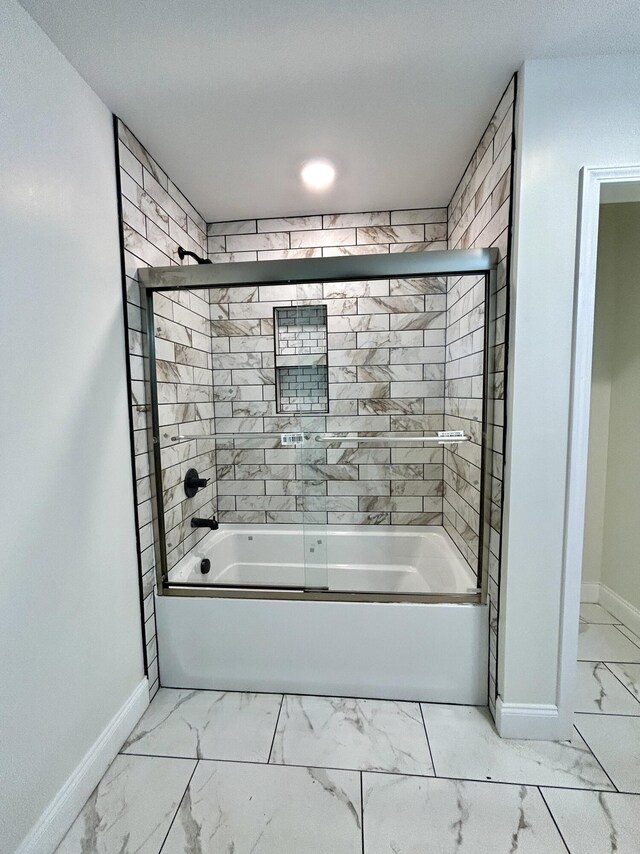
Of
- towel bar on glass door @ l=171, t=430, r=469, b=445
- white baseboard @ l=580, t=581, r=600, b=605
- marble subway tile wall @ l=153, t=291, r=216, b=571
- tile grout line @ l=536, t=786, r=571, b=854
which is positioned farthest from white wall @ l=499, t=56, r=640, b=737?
marble subway tile wall @ l=153, t=291, r=216, b=571

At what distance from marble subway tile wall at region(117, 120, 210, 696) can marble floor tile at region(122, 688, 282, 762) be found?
15cm

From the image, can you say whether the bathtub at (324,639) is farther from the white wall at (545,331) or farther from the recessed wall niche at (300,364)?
the recessed wall niche at (300,364)

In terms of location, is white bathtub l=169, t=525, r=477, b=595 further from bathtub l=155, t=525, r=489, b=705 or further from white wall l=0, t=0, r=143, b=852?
white wall l=0, t=0, r=143, b=852

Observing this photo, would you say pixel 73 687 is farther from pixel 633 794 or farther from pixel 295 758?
pixel 633 794

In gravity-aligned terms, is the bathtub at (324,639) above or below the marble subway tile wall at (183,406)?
below

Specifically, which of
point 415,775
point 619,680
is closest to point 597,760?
point 619,680

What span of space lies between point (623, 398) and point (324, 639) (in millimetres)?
2124

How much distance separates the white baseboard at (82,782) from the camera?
99cm

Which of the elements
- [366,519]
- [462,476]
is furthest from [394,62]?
[366,519]

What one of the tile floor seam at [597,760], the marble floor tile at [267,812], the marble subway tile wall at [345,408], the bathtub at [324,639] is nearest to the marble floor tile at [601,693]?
the tile floor seam at [597,760]

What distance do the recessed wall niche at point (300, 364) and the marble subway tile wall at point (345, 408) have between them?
0.04 m

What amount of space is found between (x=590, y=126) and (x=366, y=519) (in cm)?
Answer: 189

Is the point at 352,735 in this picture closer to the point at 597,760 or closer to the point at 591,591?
the point at 597,760

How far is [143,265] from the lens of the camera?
5.16 ft
